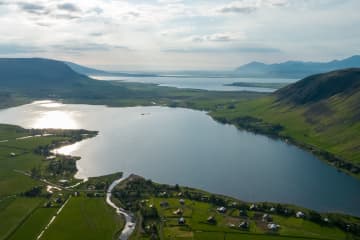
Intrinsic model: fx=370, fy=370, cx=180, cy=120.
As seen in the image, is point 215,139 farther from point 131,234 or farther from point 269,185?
point 131,234

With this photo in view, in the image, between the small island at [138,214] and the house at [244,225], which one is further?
the house at [244,225]

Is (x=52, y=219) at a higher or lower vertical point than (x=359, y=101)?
lower

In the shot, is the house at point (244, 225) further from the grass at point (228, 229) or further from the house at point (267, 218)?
the house at point (267, 218)

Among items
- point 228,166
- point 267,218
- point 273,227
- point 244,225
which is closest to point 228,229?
point 244,225

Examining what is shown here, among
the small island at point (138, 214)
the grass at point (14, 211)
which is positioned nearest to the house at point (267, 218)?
the small island at point (138, 214)

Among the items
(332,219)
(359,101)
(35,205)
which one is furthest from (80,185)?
(359,101)

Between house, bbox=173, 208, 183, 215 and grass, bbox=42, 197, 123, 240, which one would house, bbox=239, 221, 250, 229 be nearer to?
house, bbox=173, 208, 183, 215

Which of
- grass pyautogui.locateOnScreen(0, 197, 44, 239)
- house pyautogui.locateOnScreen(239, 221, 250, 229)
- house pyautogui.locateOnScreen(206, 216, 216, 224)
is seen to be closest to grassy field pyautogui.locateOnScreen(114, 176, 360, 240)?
house pyautogui.locateOnScreen(206, 216, 216, 224)

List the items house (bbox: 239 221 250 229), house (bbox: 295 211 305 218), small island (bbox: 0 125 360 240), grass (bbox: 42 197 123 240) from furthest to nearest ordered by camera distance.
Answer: house (bbox: 295 211 305 218), house (bbox: 239 221 250 229), grass (bbox: 42 197 123 240), small island (bbox: 0 125 360 240)
